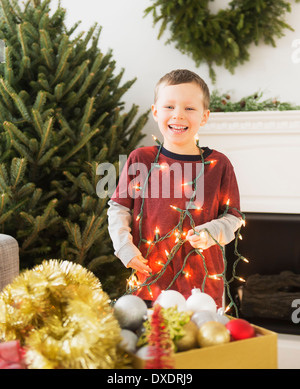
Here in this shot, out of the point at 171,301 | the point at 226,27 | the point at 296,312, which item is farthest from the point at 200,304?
the point at 226,27

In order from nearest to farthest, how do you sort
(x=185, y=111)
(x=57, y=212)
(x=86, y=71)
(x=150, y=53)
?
(x=185, y=111), (x=57, y=212), (x=86, y=71), (x=150, y=53)

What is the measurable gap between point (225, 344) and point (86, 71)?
159 centimetres

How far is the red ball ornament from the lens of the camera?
2.19 ft

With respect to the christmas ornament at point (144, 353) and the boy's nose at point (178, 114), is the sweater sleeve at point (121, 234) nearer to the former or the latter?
the boy's nose at point (178, 114)

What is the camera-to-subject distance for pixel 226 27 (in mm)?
2254

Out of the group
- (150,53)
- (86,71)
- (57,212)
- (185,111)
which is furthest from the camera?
(150,53)

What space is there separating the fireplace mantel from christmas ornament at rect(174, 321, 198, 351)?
5.40ft

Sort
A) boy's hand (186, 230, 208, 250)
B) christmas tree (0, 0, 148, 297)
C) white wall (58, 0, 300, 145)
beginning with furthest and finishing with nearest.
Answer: white wall (58, 0, 300, 145), christmas tree (0, 0, 148, 297), boy's hand (186, 230, 208, 250)

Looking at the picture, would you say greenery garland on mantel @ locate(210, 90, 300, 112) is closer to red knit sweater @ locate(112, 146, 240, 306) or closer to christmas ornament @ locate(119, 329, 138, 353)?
red knit sweater @ locate(112, 146, 240, 306)

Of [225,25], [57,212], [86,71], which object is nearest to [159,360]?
[57,212]

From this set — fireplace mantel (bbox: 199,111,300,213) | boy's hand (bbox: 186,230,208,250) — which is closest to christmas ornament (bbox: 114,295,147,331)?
boy's hand (bbox: 186,230,208,250)
